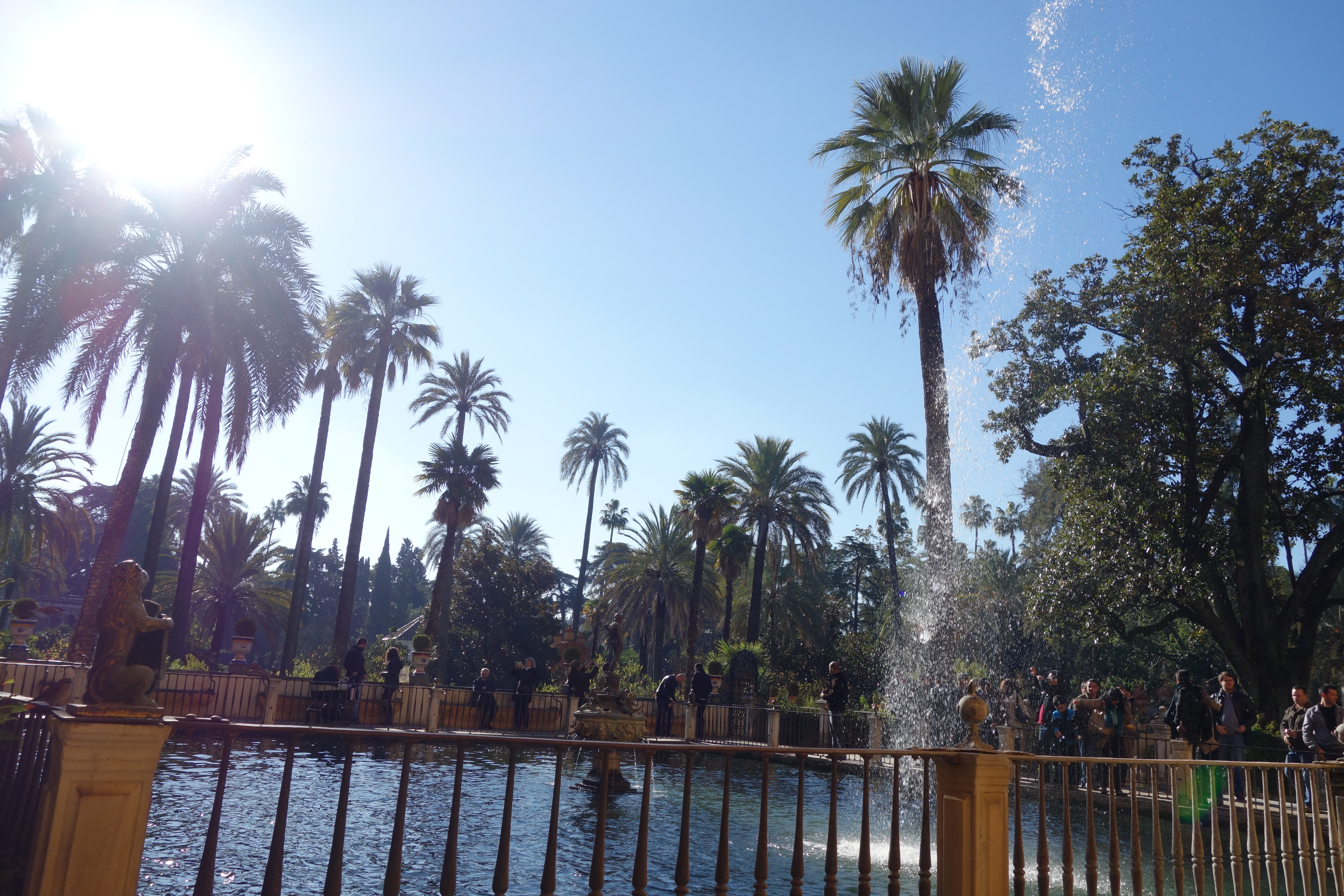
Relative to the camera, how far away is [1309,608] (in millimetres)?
16922

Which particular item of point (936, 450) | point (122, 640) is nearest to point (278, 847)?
point (122, 640)

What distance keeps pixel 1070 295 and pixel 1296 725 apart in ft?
36.9

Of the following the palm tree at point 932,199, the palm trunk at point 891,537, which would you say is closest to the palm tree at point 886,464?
the palm trunk at point 891,537

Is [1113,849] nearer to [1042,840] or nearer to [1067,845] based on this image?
[1067,845]

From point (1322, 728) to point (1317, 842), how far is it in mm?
4380

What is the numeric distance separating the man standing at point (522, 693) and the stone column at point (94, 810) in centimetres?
1774

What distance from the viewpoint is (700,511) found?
113ft

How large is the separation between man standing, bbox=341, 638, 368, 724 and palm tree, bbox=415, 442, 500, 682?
14.6 meters

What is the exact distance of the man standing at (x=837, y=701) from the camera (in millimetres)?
18953

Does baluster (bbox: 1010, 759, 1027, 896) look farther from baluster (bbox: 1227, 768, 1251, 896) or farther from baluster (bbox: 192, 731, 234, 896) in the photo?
baluster (bbox: 192, 731, 234, 896)

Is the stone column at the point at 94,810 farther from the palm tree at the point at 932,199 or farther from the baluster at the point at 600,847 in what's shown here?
the palm tree at the point at 932,199

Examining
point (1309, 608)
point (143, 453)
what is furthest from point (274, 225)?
point (1309, 608)

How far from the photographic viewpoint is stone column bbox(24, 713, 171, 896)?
10.5 ft

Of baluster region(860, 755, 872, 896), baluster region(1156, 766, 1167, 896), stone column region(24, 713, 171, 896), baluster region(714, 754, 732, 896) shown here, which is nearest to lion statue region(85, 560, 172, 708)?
stone column region(24, 713, 171, 896)
